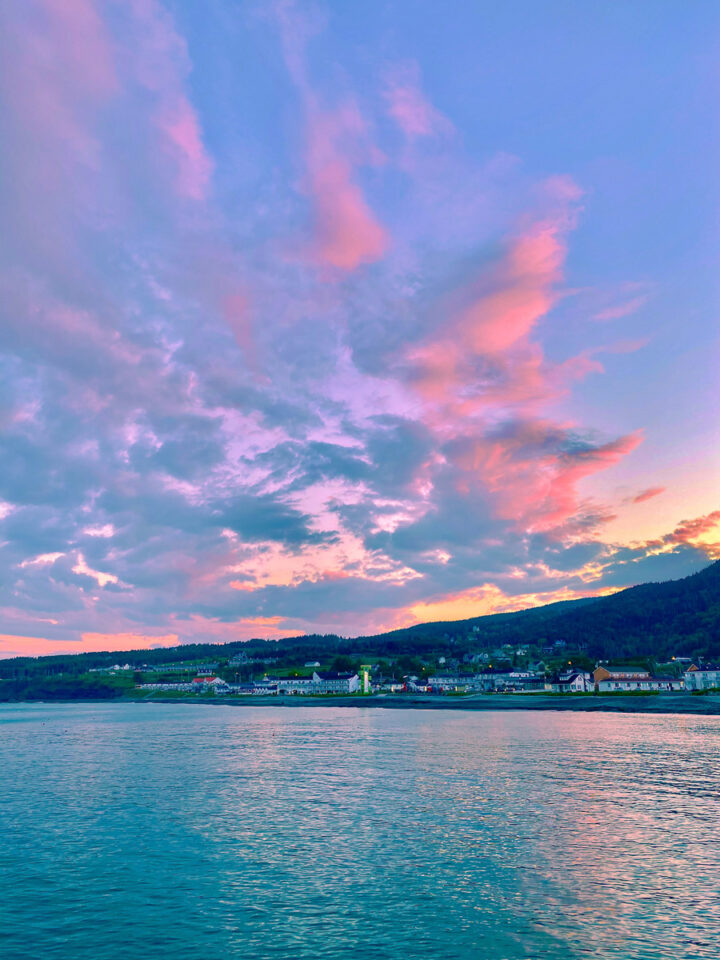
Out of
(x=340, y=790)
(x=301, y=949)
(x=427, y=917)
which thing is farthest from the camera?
(x=340, y=790)

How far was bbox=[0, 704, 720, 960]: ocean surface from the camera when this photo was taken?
24297 millimetres

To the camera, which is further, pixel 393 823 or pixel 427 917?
pixel 393 823

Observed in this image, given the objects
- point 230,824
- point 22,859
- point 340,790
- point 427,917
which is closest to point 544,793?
point 340,790

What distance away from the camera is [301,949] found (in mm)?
23266

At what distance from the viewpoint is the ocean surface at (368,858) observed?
79.7 feet

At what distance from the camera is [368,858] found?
34.2 metres

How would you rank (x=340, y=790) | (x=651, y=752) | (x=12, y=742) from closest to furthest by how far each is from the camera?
(x=340, y=790) < (x=651, y=752) < (x=12, y=742)

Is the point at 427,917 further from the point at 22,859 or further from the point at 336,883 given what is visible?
the point at 22,859

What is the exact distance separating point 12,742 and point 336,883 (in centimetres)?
10184

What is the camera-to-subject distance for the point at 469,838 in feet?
125

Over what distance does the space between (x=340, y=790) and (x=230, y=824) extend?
13091 mm

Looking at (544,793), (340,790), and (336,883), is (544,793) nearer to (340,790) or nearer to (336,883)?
(340,790)

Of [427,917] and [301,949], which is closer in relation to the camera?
[301,949]

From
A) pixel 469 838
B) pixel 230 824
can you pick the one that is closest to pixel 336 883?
pixel 469 838
